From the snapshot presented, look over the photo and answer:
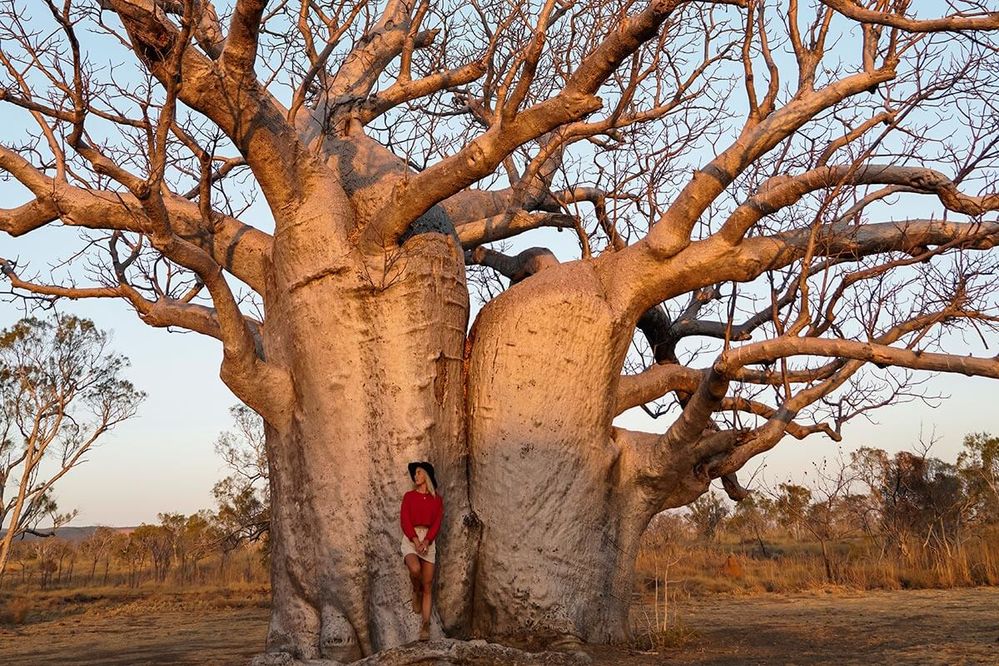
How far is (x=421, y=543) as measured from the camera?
5.02 metres

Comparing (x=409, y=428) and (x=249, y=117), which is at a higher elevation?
(x=249, y=117)

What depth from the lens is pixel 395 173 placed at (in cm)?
621

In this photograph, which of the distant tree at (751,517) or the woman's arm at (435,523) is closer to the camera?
the woman's arm at (435,523)

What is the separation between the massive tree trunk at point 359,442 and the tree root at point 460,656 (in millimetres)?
299

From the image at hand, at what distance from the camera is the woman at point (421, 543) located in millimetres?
5004

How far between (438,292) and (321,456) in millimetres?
1213

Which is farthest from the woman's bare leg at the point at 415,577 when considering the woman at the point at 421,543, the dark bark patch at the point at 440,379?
the dark bark patch at the point at 440,379

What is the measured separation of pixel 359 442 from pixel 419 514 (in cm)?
58

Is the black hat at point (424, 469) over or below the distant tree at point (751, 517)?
below

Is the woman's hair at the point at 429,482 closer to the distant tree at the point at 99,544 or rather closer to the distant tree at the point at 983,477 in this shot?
the distant tree at the point at 983,477

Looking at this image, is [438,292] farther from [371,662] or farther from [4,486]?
[4,486]

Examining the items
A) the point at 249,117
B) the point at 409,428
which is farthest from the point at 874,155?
the point at 249,117

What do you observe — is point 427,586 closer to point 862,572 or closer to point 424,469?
point 424,469

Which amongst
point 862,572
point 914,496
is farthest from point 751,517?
point 862,572
